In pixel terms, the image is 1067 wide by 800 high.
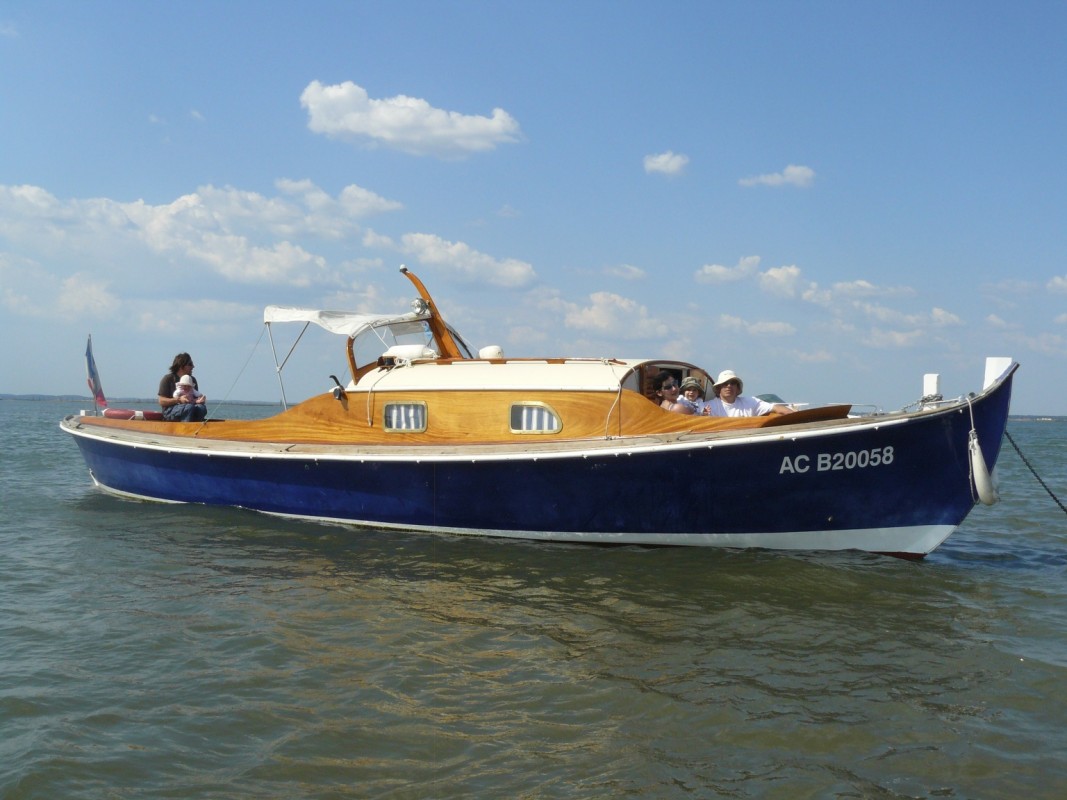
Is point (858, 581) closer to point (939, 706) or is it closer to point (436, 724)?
point (939, 706)

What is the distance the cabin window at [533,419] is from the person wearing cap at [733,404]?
1921mm

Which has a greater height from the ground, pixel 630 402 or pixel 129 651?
pixel 630 402

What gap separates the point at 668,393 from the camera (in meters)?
10.6

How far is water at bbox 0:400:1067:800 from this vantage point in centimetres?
466

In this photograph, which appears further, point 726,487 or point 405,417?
point 405,417

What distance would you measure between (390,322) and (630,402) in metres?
4.85

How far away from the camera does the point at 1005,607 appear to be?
8.09 m

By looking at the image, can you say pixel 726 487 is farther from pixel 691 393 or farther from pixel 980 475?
pixel 980 475

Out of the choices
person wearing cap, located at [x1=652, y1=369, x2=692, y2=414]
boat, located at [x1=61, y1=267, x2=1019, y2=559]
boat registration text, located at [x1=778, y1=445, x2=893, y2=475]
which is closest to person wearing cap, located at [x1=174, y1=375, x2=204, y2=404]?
boat, located at [x1=61, y1=267, x2=1019, y2=559]

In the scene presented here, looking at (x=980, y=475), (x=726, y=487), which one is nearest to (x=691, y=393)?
(x=726, y=487)

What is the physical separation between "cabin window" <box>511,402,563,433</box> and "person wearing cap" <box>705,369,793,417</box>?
192 centimetres

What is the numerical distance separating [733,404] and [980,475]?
2854 mm

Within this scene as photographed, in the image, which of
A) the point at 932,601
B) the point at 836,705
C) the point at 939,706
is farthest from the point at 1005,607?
the point at 836,705

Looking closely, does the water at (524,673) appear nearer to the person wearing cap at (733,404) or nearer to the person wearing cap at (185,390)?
the person wearing cap at (733,404)
